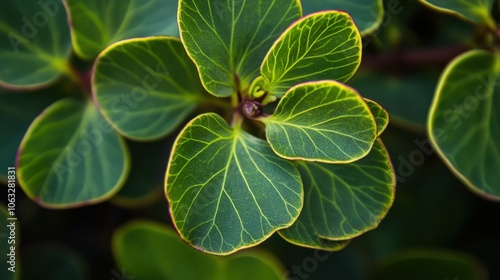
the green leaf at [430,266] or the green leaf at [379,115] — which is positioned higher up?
the green leaf at [379,115]

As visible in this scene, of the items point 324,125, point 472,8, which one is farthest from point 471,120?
point 324,125

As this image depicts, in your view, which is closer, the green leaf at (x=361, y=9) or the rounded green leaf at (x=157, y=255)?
the green leaf at (x=361, y=9)

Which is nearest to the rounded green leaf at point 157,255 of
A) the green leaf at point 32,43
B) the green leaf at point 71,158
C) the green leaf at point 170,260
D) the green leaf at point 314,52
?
the green leaf at point 170,260

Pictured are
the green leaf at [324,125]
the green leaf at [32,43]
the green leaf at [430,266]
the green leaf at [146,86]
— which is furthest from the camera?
the green leaf at [430,266]

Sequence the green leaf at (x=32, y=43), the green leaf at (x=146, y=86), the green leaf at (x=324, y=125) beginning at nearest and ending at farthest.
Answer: the green leaf at (x=324, y=125), the green leaf at (x=146, y=86), the green leaf at (x=32, y=43)

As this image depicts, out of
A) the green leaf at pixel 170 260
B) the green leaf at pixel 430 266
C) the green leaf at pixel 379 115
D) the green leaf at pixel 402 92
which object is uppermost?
the green leaf at pixel 379 115

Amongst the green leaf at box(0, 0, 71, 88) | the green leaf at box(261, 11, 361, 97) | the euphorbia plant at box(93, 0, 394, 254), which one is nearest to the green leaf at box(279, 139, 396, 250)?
the euphorbia plant at box(93, 0, 394, 254)

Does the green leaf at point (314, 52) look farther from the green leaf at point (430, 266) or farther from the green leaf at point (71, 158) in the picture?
the green leaf at point (430, 266)
